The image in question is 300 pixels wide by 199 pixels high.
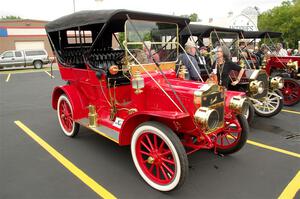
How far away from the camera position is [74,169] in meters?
3.69

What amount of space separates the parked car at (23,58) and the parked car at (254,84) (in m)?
15.9

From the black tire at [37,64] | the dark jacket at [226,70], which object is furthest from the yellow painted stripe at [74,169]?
the black tire at [37,64]

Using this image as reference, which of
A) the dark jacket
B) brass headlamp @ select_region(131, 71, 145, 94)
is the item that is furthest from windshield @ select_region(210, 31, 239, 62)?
brass headlamp @ select_region(131, 71, 145, 94)

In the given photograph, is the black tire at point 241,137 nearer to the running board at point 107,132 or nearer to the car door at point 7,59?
the running board at point 107,132

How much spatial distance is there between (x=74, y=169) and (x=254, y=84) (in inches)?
136

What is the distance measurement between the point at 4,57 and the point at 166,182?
1970 centimetres

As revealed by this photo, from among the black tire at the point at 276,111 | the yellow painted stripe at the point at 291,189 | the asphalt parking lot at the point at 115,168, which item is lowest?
the yellow painted stripe at the point at 291,189

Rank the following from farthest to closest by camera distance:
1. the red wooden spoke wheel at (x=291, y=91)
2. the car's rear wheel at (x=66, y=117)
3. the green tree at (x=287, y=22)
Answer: the green tree at (x=287, y=22) → the red wooden spoke wheel at (x=291, y=91) → the car's rear wheel at (x=66, y=117)

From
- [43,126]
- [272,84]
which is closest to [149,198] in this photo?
[43,126]

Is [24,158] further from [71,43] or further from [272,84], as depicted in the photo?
[272,84]

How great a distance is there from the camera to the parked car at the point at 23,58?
19.3 metres

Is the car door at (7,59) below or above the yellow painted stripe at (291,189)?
above

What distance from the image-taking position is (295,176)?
346 centimetres

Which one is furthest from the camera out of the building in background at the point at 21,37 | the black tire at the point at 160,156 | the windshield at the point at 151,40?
the building in background at the point at 21,37
